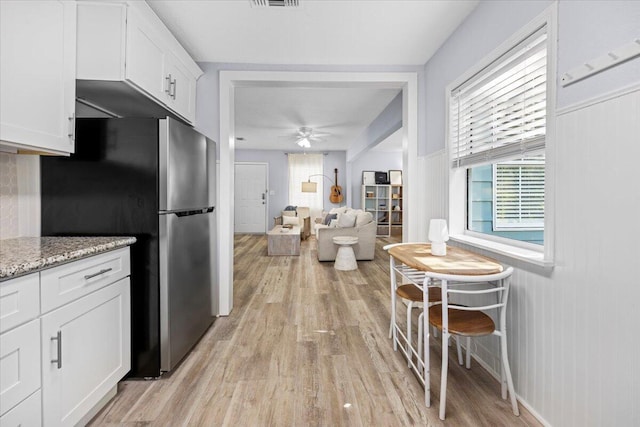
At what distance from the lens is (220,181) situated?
2.89 meters

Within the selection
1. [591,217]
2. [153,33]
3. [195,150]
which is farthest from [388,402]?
[153,33]

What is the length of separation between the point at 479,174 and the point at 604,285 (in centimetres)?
141

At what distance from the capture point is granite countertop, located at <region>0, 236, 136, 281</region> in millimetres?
1103

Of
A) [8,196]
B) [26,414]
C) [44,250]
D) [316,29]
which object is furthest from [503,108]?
[8,196]

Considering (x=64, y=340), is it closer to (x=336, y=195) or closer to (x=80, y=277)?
(x=80, y=277)

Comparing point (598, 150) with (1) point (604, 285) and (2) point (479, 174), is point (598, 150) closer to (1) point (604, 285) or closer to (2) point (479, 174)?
(1) point (604, 285)

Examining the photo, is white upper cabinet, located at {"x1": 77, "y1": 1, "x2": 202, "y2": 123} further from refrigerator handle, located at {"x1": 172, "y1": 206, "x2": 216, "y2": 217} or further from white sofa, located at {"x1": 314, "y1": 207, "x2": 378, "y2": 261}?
white sofa, located at {"x1": 314, "y1": 207, "x2": 378, "y2": 261}

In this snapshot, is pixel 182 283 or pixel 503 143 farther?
pixel 182 283

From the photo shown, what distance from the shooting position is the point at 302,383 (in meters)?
1.87

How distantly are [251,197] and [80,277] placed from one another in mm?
7456

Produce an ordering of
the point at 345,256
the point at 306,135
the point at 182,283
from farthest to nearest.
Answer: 1. the point at 306,135
2. the point at 345,256
3. the point at 182,283

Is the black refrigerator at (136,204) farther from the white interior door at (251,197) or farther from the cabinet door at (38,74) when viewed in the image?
the white interior door at (251,197)

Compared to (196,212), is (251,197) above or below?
above

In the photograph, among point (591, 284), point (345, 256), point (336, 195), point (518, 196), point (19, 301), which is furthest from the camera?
point (336, 195)
